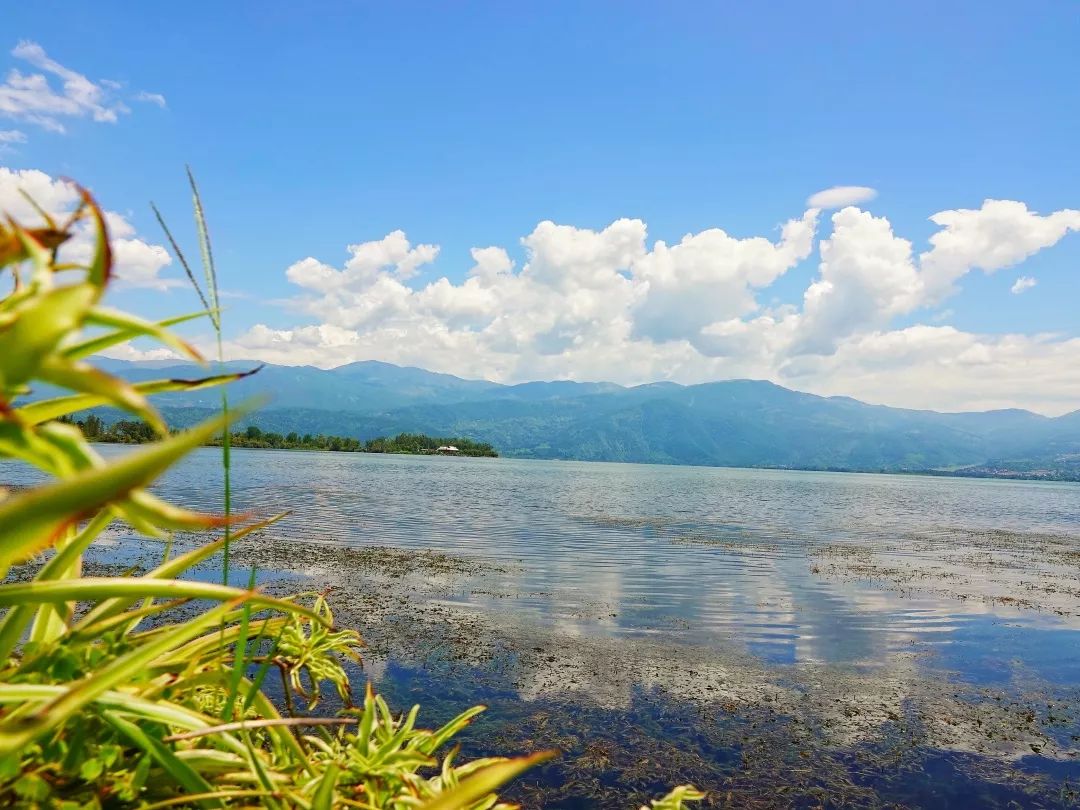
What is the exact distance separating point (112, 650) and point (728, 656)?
584 inches

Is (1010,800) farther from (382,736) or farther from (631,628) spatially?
(382,736)

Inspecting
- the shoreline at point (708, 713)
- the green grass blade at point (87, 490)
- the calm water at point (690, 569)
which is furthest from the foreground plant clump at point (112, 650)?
the calm water at point (690, 569)

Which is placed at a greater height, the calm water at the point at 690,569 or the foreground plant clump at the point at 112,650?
the foreground plant clump at the point at 112,650

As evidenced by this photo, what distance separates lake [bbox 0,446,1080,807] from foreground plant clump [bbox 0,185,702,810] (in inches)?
302

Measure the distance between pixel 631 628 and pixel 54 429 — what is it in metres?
16.9

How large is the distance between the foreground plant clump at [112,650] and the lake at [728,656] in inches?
302

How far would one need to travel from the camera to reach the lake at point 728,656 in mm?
9837

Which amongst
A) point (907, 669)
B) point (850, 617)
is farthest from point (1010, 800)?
point (850, 617)

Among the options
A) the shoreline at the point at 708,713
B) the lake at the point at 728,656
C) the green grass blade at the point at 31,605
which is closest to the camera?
the green grass blade at the point at 31,605

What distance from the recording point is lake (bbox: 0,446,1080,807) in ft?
32.3

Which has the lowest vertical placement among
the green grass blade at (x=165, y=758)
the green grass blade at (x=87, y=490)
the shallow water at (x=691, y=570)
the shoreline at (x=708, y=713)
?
the shallow water at (x=691, y=570)

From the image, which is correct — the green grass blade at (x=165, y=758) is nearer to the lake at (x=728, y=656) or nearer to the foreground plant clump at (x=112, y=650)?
the foreground plant clump at (x=112, y=650)

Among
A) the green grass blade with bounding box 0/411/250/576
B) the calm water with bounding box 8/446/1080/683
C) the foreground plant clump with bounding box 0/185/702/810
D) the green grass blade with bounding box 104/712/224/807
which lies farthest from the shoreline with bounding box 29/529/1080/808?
the green grass blade with bounding box 0/411/250/576

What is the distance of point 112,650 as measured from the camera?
2.00 meters
